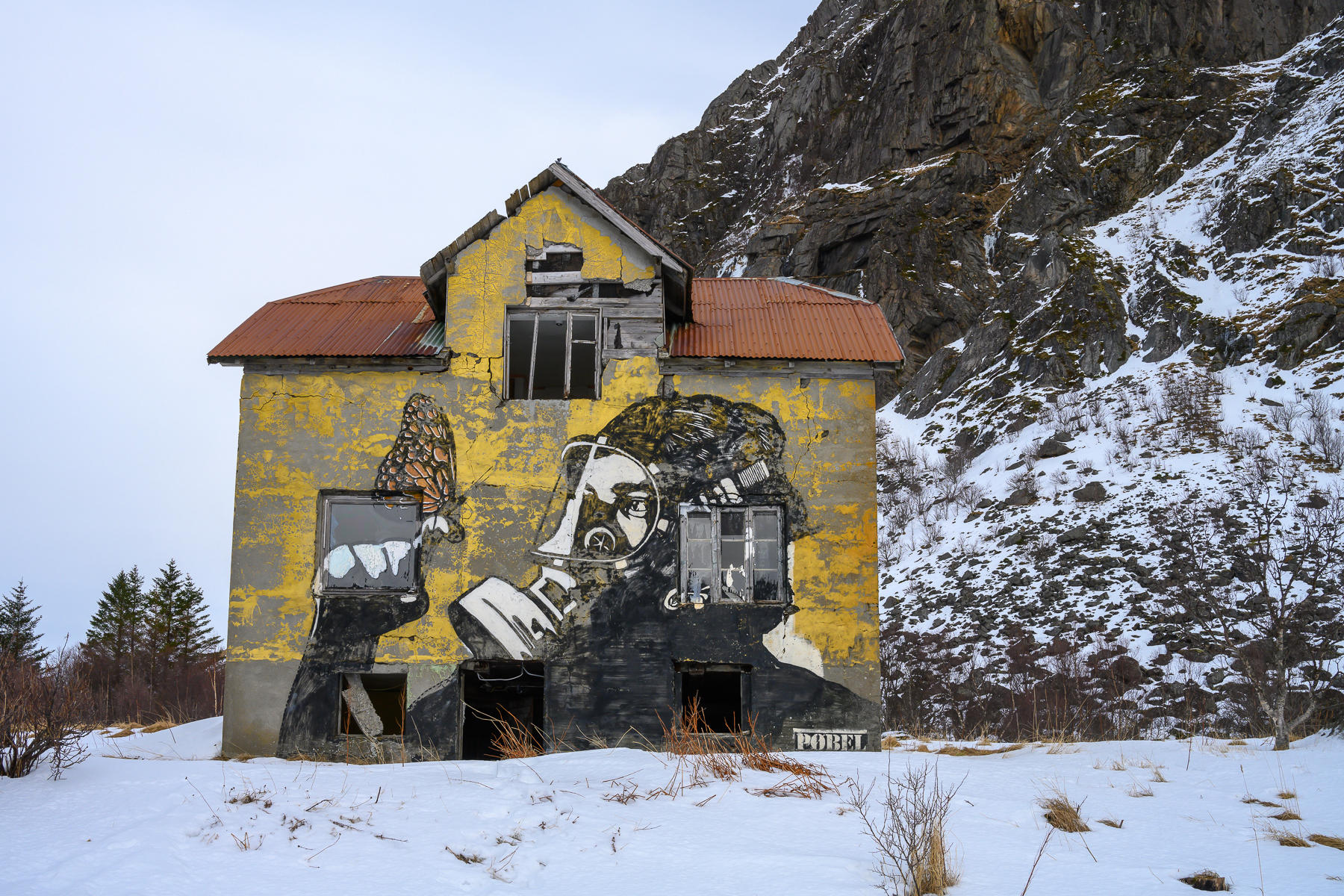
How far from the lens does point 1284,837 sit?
21.5ft

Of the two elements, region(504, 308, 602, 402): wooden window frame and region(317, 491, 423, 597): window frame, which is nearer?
region(317, 491, 423, 597): window frame

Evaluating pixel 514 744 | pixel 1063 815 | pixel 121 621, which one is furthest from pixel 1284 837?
pixel 121 621

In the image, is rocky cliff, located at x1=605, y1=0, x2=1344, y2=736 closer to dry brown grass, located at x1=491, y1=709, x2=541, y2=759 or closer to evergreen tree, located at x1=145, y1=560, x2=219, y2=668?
dry brown grass, located at x1=491, y1=709, x2=541, y2=759

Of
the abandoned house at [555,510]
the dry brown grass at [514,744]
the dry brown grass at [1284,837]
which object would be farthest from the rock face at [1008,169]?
the dry brown grass at [1284,837]

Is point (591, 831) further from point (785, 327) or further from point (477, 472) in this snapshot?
point (785, 327)

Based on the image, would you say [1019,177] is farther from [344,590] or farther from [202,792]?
[202,792]

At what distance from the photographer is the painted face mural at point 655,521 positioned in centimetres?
1258

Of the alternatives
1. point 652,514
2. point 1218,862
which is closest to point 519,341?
point 652,514

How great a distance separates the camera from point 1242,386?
36.4 meters

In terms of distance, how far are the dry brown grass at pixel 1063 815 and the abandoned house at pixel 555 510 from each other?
4.93 metres

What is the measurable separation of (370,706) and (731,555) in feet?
17.0

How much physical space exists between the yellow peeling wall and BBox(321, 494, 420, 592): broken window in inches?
8.9

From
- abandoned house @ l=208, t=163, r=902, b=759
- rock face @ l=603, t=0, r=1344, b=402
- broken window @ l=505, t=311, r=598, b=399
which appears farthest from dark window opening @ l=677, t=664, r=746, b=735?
rock face @ l=603, t=0, r=1344, b=402

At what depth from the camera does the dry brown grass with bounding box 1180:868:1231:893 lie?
18.6ft
